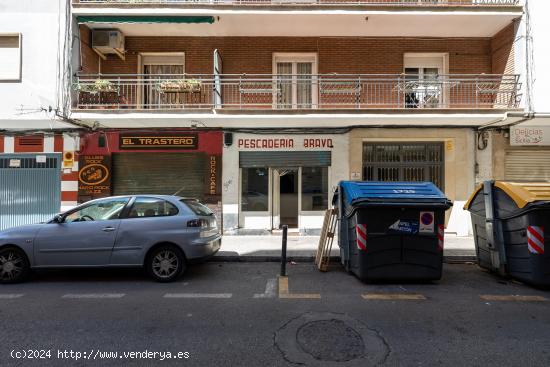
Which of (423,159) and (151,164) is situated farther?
(423,159)

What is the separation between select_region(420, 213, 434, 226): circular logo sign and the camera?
5780mm

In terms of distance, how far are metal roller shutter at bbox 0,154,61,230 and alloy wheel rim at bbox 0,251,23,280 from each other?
16.4 ft

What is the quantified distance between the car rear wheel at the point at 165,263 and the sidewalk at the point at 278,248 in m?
1.70

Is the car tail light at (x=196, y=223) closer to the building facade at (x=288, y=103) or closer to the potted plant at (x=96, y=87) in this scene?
the building facade at (x=288, y=103)

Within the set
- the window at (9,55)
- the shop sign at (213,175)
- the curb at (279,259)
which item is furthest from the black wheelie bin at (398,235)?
the window at (9,55)

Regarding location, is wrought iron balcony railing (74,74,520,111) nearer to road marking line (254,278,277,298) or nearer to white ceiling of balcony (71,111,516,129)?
white ceiling of balcony (71,111,516,129)

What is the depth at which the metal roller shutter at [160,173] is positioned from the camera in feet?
34.5

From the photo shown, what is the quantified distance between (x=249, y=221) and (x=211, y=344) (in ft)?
23.4

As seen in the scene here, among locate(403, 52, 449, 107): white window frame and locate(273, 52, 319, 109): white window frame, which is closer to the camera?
locate(273, 52, 319, 109): white window frame

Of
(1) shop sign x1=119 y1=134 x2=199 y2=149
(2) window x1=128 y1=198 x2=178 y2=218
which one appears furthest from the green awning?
(2) window x1=128 y1=198 x2=178 y2=218

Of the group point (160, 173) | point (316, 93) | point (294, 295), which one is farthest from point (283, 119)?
point (294, 295)

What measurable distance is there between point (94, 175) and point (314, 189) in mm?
6632

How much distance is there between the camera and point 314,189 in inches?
419

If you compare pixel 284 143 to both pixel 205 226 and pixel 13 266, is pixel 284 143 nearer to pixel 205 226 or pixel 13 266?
pixel 205 226
